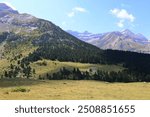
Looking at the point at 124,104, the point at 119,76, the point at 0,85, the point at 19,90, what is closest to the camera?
the point at 124,104

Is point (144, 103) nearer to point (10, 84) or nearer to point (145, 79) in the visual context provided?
point (10, 84)

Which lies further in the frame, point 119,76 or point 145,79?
point 145,79

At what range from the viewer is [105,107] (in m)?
29.5

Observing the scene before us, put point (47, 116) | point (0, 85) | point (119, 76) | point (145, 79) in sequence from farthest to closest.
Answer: point (145, 79) < point (119, 76) < point (0, 85) < point (47, 116)

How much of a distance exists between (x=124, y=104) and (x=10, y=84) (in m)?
45.9

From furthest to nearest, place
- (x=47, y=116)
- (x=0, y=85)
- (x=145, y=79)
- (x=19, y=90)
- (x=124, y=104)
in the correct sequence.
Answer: (x=145, y=79) < (x=0, y=85) < (x=19, y=90) < (x=124, y=104) < (x=47, y=116)

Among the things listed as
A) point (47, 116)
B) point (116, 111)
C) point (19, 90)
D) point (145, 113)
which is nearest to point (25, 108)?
point (47, 116)

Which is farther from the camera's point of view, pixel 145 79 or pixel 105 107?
pixel 145 79

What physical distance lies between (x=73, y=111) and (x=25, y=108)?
377 centimetres

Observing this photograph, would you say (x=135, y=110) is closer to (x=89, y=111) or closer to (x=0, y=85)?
(x=89, y=111)

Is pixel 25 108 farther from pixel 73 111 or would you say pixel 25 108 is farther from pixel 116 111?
pixel 116 111

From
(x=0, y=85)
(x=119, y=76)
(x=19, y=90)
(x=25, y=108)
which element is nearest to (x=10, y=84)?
(x=0, y=85)

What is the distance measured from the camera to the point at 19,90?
5962cm

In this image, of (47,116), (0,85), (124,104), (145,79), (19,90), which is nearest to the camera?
(47,116)
